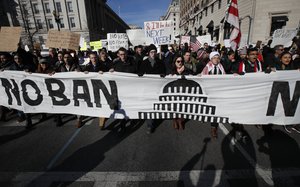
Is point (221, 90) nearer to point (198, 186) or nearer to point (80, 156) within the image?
point (198, 186)

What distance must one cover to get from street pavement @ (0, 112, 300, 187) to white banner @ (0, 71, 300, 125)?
51 centimetres

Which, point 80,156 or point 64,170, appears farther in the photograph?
point 80,156

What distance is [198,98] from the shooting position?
3771 mm

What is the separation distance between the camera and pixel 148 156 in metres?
3.48

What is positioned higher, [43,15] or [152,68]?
[43,15]

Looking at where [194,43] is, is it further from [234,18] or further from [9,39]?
[9,39]

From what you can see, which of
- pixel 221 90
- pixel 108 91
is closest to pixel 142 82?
pixel 108 91

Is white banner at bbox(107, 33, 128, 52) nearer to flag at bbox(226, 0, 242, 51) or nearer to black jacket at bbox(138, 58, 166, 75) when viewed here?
black jacket at bbox(138, 58, 166, 75)

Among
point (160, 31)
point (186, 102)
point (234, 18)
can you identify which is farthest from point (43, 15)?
point (186, 102)

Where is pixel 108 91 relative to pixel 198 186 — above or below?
above

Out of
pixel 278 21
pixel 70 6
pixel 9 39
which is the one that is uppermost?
pixel 70 6

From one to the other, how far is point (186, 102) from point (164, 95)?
1.57ft

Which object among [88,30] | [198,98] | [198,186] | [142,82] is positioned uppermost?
[88,30]

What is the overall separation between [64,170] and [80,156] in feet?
1.37
